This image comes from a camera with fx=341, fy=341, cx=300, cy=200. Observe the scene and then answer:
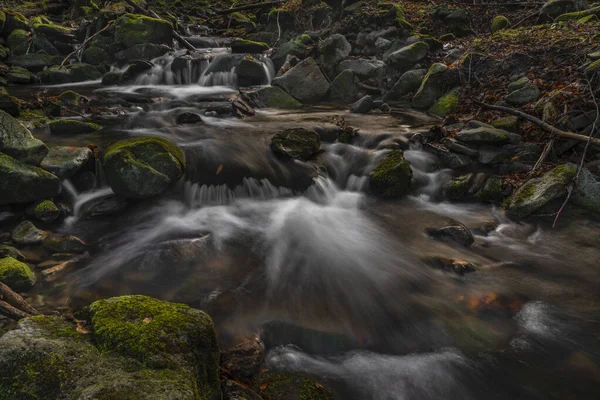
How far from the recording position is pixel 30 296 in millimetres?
3926

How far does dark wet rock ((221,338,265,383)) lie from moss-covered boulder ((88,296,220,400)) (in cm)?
69

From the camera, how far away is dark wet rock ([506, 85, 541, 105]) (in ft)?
26.2

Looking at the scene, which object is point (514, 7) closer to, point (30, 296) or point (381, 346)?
point (381, 346)

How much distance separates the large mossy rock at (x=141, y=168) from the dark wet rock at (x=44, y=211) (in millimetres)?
908

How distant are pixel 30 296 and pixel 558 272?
6.73 meters

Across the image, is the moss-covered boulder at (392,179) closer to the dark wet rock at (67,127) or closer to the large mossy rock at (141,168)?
the large mossy rock at (141,168)

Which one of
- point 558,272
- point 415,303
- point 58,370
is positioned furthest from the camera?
point 558,272

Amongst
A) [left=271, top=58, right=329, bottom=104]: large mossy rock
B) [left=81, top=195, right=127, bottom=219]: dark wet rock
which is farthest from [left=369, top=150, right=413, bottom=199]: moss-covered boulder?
[left=271, top=58, right=329, bottom=104]: large mossy rock

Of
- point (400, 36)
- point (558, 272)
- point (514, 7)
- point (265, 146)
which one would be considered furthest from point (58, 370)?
point (514, 7)

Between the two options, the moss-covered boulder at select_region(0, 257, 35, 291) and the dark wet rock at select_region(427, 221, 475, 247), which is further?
the dark wet rock at select_region(427, 221, 475, 247)

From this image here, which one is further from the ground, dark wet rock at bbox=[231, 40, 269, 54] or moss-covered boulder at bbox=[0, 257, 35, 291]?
dark wet rock at bbox=[231, 40, 269, 54]

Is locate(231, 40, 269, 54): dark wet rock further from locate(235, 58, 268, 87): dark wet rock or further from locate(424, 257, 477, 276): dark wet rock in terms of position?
locate(424, 257, 477, 276): dark wet rock

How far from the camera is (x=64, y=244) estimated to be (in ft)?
15.8

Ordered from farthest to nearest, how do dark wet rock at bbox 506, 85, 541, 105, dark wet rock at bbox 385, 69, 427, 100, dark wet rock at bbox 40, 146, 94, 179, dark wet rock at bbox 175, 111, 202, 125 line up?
1. dark wet rock at bbox 385, 69, 427, 100
2. dark wet rock at bbox 175, 111, 202, 125
3. dark wet rock at bbox 506, 85, 541, 105
4. dark wet rock at bbox 40, 146, 94, 179
